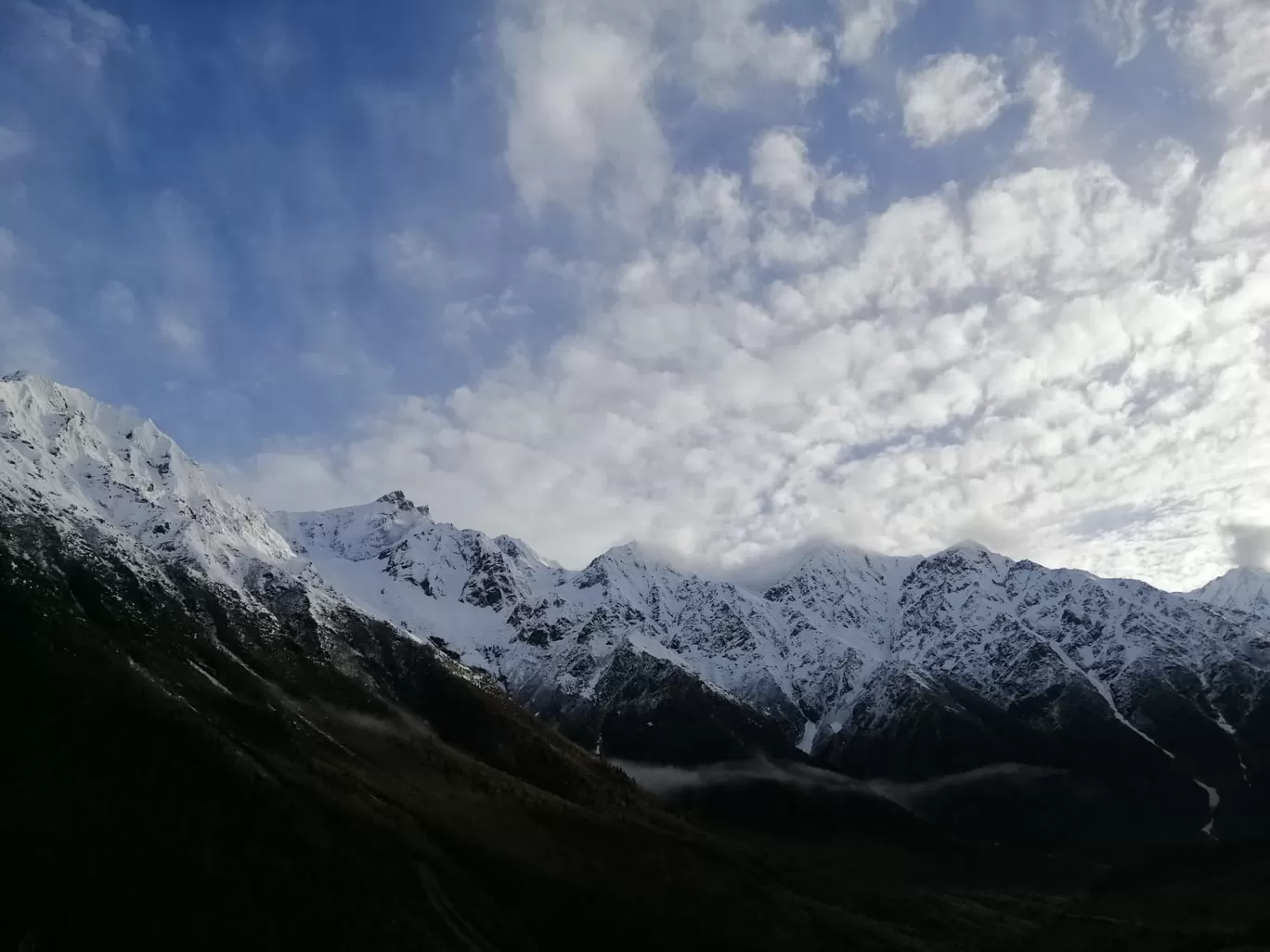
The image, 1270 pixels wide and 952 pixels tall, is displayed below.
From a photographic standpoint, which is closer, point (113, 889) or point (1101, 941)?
point (113, 889)

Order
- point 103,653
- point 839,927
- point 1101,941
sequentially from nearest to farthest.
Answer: point 103,653, point 839,927, point 1101,941

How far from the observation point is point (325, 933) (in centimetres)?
11419

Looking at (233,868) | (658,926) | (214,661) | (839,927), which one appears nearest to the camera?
(233,868)

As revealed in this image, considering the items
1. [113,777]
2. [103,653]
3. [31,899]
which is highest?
[103,653]

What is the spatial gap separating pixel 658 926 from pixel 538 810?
51125mm

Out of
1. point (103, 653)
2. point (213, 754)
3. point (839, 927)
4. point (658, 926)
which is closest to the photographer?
point (213, 754)

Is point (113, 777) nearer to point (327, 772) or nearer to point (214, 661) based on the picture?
point (327, 772)

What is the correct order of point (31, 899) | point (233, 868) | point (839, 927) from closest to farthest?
point (31, 899), point (233, 868), point (839, 927)

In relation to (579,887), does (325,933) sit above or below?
below

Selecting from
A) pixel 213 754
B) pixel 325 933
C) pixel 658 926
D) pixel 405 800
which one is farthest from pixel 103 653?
pixel 658 926

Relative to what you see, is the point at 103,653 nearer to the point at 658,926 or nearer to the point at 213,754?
the point at 213,754

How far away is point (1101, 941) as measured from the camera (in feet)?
600

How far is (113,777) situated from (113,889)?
855 inches

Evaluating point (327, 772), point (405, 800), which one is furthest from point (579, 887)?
point (327, 772)
